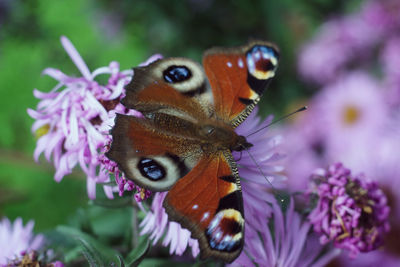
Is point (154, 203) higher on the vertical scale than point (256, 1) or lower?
lower

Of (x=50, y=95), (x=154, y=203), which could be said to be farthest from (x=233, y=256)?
(x=50, y=95)

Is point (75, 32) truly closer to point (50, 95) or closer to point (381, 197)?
point (50, 95)

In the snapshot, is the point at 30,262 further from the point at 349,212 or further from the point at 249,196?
the point at 349,212

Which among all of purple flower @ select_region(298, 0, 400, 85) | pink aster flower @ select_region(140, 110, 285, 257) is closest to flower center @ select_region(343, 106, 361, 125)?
purple flower @ select_region(298, 0, 400, 85)

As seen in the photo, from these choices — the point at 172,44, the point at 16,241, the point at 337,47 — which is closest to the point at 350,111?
the point at 337,47

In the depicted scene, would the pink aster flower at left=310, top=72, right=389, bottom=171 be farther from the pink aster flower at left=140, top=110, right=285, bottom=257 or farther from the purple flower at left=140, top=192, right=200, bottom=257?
the purple flower at left=140, top=192, right=200, bottom=257

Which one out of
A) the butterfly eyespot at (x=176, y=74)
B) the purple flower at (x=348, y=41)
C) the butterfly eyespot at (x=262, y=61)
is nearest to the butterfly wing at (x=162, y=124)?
the butterfly eyespot at (x=176, y=74)

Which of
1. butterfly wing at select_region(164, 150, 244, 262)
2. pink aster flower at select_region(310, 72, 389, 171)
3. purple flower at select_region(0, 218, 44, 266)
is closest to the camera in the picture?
butterfly wing at select_region(164, 150, 244, 262)
